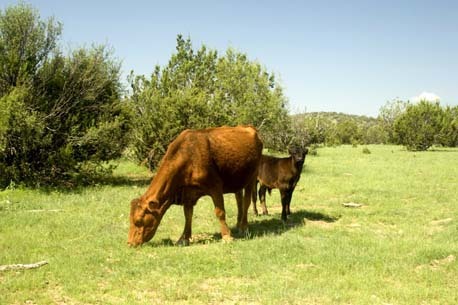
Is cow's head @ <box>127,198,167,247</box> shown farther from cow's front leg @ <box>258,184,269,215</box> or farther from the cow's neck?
cow's front leg @ <box>258,184,269,215</box>

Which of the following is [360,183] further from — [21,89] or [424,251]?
[21,89]

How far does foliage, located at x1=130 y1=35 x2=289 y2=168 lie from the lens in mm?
20766

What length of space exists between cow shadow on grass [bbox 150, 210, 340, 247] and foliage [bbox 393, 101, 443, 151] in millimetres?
43452

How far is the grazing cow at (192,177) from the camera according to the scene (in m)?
9.30

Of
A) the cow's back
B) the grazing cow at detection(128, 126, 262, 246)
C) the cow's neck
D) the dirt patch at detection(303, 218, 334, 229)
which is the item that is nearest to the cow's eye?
the grazing cow at detection(128, 126, 262, 246)

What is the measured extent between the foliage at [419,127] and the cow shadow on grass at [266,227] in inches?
1711

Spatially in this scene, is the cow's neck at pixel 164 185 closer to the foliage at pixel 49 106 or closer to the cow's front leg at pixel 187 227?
the cow's front leg at pixel 187 227

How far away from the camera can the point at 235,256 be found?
8.62 m

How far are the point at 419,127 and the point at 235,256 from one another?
163 ft

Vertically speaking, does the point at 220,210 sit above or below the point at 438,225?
above

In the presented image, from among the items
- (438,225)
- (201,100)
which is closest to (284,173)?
(438,225)

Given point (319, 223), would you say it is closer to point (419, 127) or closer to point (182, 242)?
point (182, 242)

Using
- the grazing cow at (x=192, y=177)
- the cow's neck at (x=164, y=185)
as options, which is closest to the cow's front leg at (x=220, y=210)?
the grazing cow at (x=192, y=177)

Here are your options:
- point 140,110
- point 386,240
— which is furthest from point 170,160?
point 140,110
